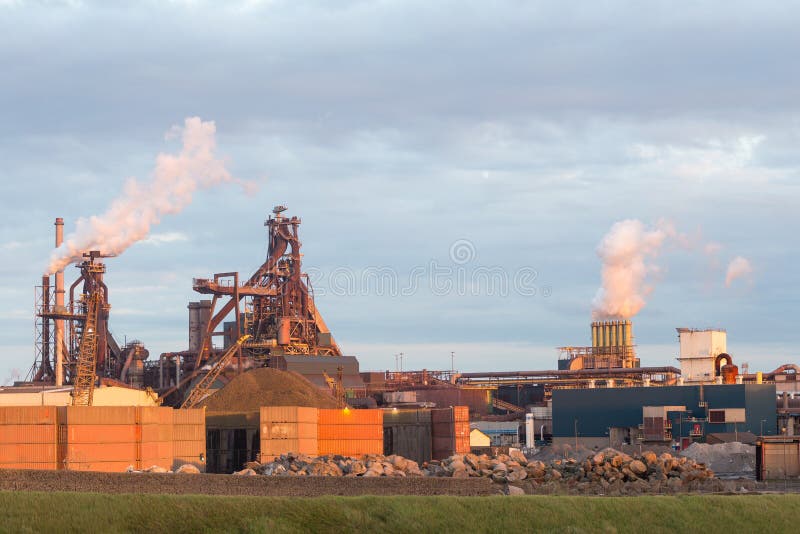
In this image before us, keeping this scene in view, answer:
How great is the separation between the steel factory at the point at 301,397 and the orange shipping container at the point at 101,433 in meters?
0.06

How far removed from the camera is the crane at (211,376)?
10331 cm

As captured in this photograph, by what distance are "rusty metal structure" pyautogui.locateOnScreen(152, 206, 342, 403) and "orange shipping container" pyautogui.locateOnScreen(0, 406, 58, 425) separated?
5076 centimetres

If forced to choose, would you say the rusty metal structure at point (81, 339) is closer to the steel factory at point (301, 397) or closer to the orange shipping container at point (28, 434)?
the steel factory at point (301, 397)

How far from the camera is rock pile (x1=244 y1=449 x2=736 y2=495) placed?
51.4m

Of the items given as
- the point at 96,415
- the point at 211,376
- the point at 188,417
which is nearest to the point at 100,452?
the point at 96,415

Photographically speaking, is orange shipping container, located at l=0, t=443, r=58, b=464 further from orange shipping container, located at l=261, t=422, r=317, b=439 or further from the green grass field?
the green grass field

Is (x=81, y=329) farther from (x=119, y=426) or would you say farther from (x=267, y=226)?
(x=119, y=426)

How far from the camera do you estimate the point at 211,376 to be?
354ft

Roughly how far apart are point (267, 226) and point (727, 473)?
208 feet

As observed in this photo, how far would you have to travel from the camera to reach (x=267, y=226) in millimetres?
122500

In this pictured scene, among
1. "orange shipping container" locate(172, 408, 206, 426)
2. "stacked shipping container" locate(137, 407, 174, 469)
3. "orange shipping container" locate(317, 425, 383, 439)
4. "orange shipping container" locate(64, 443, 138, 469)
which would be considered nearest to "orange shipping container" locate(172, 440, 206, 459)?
"orange shipping container" locate(172, 408, 206, 426)

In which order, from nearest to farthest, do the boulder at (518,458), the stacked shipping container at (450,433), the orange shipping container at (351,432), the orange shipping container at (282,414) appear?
the boulder at (518,458) < the orange shipping container at (282,414) < the orange shipping container at (351,432) < the stacked shipping container at (450,433)

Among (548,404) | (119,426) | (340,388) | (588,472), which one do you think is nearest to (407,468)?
(588,472)

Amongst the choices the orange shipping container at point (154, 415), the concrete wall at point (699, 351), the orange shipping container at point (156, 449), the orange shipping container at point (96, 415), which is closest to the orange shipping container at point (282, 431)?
the orange shipping container at point (154, 415)
